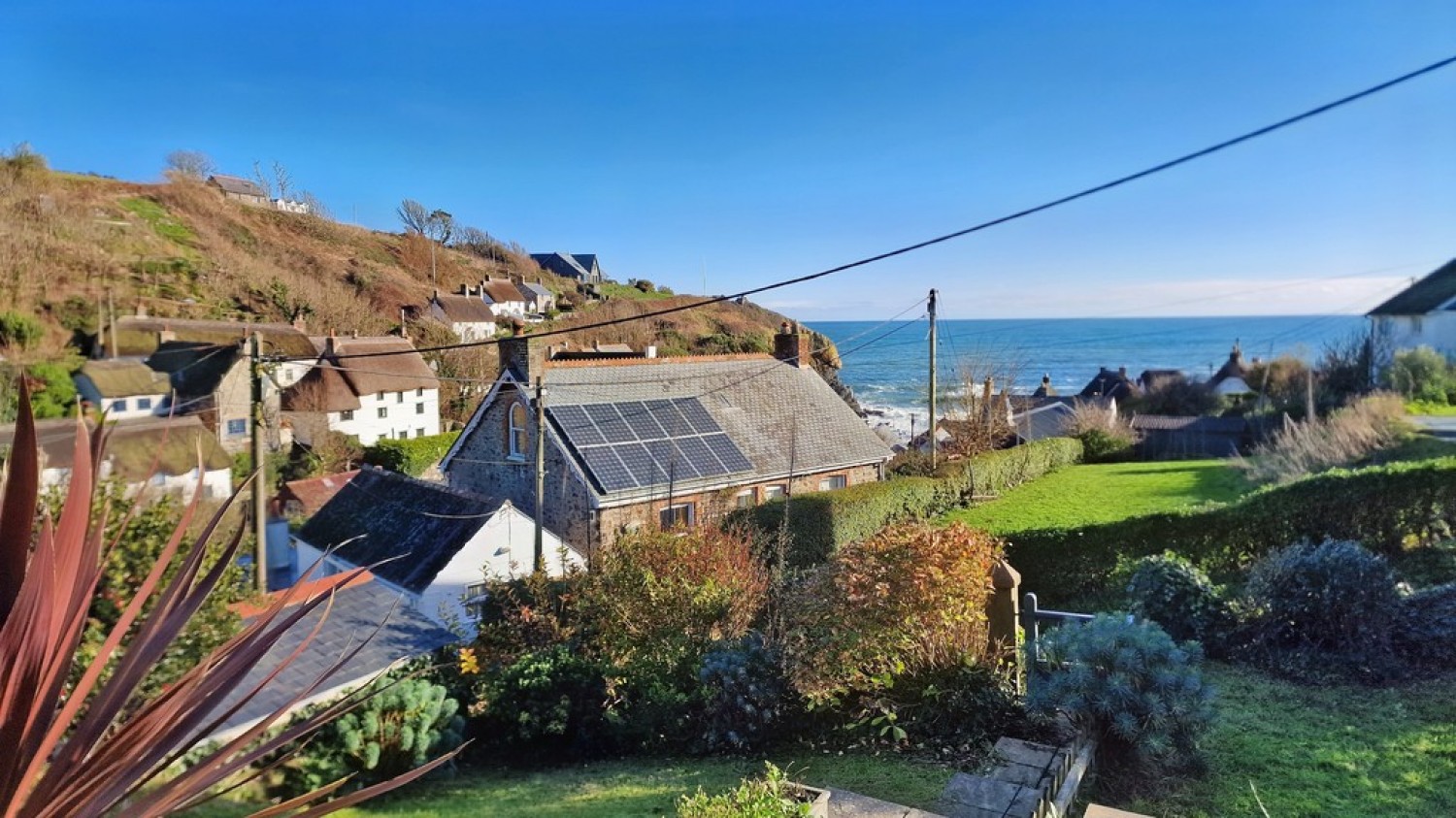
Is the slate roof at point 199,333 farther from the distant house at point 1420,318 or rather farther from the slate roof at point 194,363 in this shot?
the distant house at point 1420,318

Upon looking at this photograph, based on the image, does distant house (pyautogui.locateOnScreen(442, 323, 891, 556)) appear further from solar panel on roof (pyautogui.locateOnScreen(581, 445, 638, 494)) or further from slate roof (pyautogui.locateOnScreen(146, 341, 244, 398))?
slate roof (pyautogui.locateOnScreen(146, 341, 244, 398))

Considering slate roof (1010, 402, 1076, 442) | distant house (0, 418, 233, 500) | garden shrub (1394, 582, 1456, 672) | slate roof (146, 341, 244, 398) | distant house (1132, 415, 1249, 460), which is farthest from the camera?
slate roof (1010, 402, 1076, 442)

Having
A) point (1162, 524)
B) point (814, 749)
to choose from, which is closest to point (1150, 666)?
point (814, 749)

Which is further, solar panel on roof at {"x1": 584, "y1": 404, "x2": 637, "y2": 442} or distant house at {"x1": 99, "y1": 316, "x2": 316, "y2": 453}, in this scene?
solar panel on roof at {"x1": 584, "y1": 404, "x2": 637, "y2": 442}

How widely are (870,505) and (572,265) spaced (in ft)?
199

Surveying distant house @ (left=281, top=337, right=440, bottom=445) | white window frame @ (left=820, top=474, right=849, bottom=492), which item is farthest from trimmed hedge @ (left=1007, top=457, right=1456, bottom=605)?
distant house @ (left=281, top=337, right=440, bottom=445)

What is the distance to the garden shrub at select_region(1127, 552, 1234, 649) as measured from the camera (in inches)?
350

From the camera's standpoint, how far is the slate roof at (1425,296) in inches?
937

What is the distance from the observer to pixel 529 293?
51094 mm

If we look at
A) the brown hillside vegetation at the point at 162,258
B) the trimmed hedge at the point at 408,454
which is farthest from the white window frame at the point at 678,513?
the trimmed hedge at the point at 408,454

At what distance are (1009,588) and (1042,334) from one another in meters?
170

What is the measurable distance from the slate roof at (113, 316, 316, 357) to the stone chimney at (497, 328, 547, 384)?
39.2 ft

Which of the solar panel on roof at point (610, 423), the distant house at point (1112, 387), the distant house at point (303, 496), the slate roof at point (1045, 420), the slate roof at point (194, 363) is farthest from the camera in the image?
the distant house at point (1112, 387)

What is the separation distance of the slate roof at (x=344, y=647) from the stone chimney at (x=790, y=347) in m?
Result: 15.0
